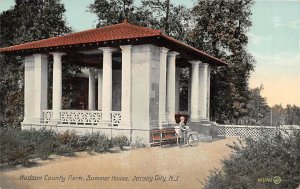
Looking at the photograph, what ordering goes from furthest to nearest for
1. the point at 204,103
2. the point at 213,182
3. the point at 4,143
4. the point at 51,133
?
1. the point at 204,103
2. the point at 51,133
3. the point at 4,143
4. the point at 213,182

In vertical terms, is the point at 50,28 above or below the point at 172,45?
above

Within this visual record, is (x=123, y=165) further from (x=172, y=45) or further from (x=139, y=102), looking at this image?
(x=172, y=45)

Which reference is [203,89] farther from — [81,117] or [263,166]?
[263,166]

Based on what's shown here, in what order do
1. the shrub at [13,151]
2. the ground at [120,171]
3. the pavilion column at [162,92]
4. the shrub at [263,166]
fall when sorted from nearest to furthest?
the shrub at [263,166]
the ground at [120,171]
the shrub at [13,151]
the pavilion column at [162,92]

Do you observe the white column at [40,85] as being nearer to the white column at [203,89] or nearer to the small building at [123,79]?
the small building at [123,79]

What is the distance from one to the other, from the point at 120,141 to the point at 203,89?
938 centimetres

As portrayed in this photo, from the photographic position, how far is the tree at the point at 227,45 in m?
28.5

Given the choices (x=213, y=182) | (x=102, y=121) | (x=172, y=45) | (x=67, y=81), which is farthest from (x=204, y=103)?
(x=213, y=182)

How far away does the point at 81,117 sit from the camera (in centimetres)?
1822

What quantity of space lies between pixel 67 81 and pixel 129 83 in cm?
1281

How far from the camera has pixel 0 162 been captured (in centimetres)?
1139

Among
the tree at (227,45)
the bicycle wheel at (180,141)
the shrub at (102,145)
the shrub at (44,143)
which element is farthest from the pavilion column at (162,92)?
the tree at (227,45)

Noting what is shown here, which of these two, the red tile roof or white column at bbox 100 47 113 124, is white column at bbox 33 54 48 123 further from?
white column at bbox 100 47 113 124

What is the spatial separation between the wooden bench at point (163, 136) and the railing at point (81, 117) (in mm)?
1899
